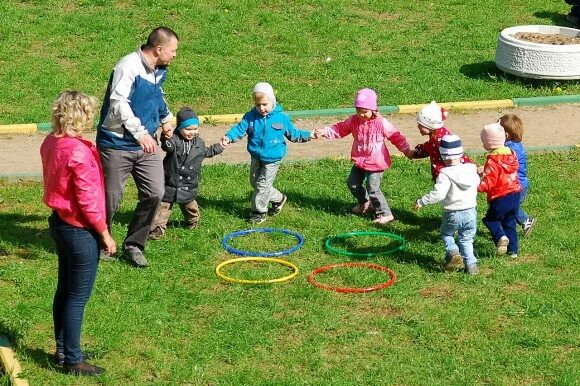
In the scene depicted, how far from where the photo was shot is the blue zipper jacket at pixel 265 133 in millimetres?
10453

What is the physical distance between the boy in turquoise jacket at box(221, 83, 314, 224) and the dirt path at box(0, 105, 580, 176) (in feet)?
6.64

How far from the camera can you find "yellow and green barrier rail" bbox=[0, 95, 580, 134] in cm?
1359

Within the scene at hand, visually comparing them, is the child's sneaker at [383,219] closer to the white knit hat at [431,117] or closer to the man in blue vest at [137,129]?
the white knit hat at [431,117]

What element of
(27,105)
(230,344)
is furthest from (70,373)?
(27,105)

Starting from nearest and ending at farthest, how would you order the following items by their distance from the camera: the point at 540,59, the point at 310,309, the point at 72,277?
the point at 72,277, the point at 310,309, the point at 540,59

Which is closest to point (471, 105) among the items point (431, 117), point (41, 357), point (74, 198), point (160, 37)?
point (431, 117)

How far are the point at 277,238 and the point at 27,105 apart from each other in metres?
5.61

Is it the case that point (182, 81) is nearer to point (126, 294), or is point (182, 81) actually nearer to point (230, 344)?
point (126, 294)

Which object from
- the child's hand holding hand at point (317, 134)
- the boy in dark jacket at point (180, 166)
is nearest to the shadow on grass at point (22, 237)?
the boy in dark jacket at point (180, 166)

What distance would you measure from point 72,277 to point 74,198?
52 cm

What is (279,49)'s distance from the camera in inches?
666

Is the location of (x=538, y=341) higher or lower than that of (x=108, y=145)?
lower

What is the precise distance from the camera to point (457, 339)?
8125 mm

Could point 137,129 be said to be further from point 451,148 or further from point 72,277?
point 451,148
